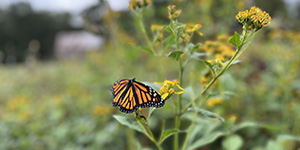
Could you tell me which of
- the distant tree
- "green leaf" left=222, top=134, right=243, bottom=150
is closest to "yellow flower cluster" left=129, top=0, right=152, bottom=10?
"green leaf" left=222, top=134, right=243, bottom=150

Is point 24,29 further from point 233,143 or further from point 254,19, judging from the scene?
point 254,19

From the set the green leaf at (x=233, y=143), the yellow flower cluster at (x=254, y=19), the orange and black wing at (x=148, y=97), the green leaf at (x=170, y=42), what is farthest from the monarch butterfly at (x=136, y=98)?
the green leaf at (x=233, y=143)

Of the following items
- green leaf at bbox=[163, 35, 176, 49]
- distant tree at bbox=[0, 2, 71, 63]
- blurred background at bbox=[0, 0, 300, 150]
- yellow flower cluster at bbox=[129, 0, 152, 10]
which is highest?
distant tree at bbox=[0, 2, 71, 63]

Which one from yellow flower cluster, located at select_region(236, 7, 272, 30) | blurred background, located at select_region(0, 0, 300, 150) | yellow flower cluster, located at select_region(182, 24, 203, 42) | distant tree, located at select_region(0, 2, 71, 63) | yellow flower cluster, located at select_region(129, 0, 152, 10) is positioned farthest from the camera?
distant tree, located at select_region(0, 2, 71, 63)

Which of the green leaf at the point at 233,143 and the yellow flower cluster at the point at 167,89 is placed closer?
the yellow flower cluster at the point at 167,89

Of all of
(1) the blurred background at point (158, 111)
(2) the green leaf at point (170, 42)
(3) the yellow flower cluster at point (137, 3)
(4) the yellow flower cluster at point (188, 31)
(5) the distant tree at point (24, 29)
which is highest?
(5) the distant tree at point (24, 29)

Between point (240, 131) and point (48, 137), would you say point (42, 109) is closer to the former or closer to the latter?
point (48, 137)

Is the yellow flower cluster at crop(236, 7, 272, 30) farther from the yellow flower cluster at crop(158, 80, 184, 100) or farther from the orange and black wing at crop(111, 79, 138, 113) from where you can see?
the orange and black wing at crop(111, 79, 138, 113)

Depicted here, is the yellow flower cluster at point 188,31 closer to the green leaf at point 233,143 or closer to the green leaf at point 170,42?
the green leaf at point 170,42

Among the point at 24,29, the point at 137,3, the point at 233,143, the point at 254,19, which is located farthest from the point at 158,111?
the point at 24,29
